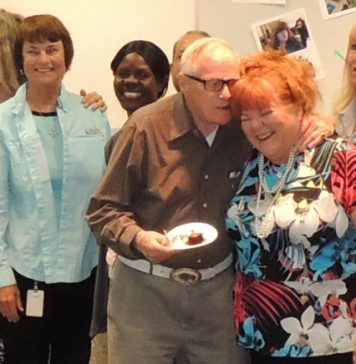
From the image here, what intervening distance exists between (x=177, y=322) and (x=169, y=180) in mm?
357

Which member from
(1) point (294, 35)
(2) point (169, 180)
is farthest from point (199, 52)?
(1) point (294, 35)

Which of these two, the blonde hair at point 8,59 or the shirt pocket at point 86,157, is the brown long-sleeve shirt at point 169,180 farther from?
the blonde hair at point 8,59

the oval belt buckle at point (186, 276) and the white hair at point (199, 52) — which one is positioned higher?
the white hair at point (199, 52)

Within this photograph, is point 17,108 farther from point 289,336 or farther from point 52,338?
point 289,336

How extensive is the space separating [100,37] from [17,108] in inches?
34.5

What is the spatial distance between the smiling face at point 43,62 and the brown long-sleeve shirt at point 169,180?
487 mm

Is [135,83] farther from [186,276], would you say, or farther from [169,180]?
[186,276]

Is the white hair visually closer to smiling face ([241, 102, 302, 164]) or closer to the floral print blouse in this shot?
smiling face ([241, 102, 302, 164])

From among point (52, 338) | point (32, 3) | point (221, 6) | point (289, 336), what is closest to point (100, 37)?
point (32, 3)

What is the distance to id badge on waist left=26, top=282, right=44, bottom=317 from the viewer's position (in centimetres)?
227

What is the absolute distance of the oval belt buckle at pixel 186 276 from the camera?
187 cm

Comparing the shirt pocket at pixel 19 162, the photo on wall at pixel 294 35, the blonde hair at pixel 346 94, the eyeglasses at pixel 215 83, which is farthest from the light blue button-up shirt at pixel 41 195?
the photo on wall at pixel 294 35

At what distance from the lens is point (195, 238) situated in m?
1.72

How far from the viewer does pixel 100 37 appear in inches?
119
